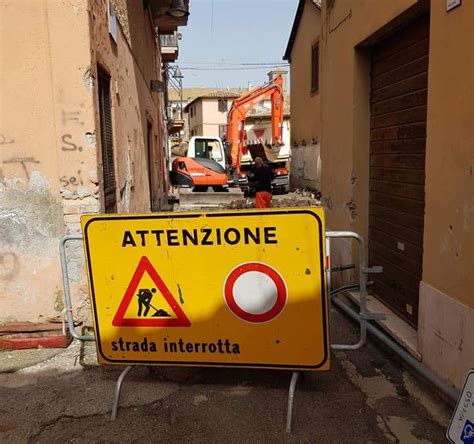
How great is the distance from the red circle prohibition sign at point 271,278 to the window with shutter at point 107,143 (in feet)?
8.24

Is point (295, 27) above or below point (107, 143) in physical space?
above

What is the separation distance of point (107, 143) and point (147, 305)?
2.87 m

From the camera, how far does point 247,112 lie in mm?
18000

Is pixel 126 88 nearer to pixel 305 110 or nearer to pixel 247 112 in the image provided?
pixel 247 112

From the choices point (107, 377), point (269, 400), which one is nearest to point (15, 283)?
point (107, 377)

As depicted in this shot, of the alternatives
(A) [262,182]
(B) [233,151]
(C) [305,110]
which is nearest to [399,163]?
(A) [262,182]

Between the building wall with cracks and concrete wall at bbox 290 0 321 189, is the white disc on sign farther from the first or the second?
concrete wall at bbox 290 0 321 189

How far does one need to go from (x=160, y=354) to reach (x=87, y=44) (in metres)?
2.82

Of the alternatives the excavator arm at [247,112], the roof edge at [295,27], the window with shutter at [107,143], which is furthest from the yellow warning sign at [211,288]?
the roof edge at [295,27]

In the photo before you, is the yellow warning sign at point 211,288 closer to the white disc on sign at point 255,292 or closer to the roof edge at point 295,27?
the white disc on sign at point 255,292

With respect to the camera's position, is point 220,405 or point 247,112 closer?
point 220,405

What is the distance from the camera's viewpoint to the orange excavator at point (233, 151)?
15.5 m

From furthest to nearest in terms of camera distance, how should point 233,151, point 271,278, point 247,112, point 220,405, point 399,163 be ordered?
1. point 233,151
2. point 247,112
3. point 399,163
4. point 220,405
5. point 271,278

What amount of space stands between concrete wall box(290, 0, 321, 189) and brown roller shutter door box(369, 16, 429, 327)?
11.3 metres
